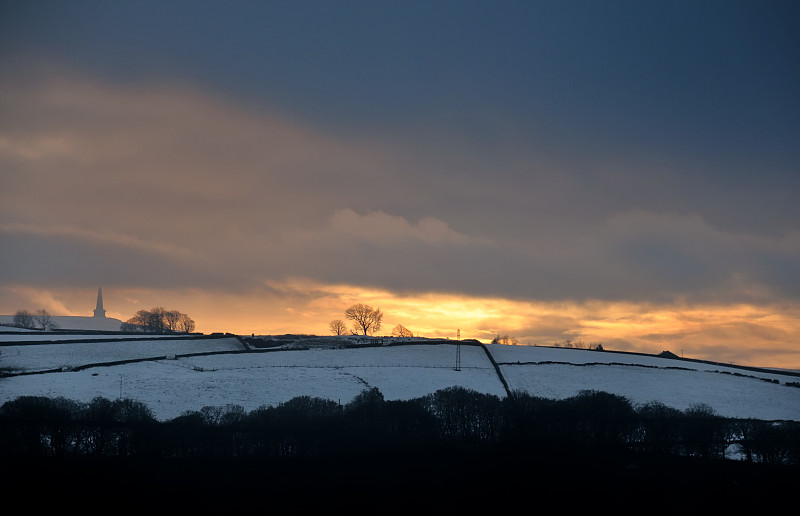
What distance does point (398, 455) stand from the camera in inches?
3425

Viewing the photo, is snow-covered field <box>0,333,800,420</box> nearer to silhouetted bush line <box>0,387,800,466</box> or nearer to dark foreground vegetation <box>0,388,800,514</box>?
silhouetted bush line <box>0,387,800,466</box>

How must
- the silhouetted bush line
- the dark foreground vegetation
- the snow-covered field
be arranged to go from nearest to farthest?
the dark foreground vegetation → the silhouetted bush line → the snow-covered field

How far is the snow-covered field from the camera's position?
315 feet

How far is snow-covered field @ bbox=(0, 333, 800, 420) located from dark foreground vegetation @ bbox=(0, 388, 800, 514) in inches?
185

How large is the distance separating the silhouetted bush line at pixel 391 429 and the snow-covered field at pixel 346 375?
3731 mm

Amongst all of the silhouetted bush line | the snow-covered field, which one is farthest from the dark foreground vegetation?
the snow-covered field

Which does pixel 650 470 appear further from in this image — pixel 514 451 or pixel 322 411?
pixel 322 411

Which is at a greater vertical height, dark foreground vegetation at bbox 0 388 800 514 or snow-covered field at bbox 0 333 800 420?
snow-covered field at bbox 0 333 800 420

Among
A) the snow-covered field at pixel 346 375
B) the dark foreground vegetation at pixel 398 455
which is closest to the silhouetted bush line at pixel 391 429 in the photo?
the dark foreground vegetation at pixel 398 455

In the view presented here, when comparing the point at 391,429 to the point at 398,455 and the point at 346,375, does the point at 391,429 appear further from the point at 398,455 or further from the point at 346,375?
the point at 346,375

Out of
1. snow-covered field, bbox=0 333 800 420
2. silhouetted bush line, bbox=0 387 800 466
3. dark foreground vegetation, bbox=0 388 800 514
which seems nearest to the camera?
dark foreground vegetation, bbox=0 388 800 514

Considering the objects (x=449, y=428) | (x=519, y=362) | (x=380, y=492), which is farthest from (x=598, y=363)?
(x=380, y=492)

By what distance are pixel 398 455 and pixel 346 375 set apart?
25727 mm

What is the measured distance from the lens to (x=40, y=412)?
3346 inches
